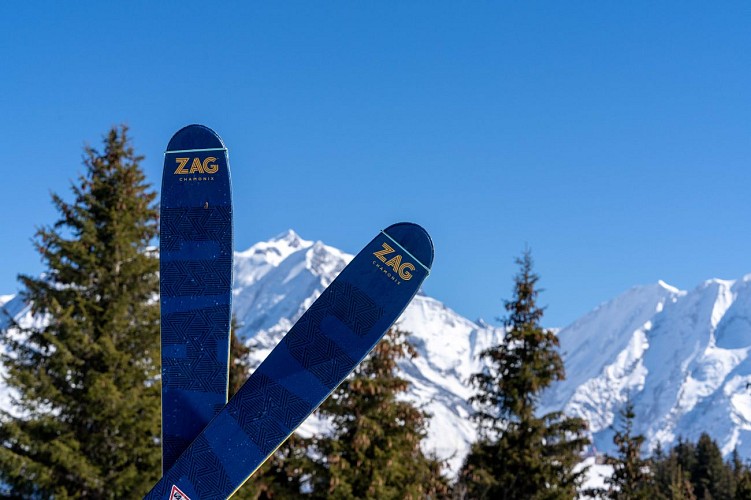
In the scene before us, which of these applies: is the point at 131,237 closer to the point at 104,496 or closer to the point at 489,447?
the point at 104,496

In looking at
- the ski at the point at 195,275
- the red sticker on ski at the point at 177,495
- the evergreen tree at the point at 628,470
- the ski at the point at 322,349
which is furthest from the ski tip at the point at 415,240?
the evergreen tree at the point at 628,470

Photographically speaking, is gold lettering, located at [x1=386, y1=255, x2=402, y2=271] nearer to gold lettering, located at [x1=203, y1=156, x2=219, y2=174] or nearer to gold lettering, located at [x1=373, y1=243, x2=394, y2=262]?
gold lettering, located at [x1=373, y1=243, x2=394, y2=262]

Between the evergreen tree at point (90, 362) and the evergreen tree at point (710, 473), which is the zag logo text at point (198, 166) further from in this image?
the evergreen tree at point (710, 473)

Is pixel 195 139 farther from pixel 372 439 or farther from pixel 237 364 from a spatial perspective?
pixel 237 364

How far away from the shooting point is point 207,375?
8.47 m

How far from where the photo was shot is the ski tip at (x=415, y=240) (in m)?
8.28

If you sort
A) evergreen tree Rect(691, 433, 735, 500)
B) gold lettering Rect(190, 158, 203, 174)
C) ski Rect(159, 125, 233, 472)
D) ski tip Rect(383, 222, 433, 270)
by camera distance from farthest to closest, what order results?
evergreen tree Rect(691, 433, 735, 500), gold lettering Rect(190, 158, 203, 174), ski Rect(159, 125, 233, 472), ski tip Rect(383, 222, 433, 270)

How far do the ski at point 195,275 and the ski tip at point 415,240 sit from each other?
1691 mm

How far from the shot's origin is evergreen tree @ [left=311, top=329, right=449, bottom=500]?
56.7 feet

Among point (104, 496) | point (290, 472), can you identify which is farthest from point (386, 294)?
point (290, 472)

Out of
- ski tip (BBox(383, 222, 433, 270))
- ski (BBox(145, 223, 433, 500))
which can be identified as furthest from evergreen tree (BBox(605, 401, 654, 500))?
ski tip (BBox(383, 222, 433, 270))

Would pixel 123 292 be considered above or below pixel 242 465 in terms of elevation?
above

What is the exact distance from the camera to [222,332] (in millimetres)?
8523

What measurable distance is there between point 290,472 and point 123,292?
5.28 metres
